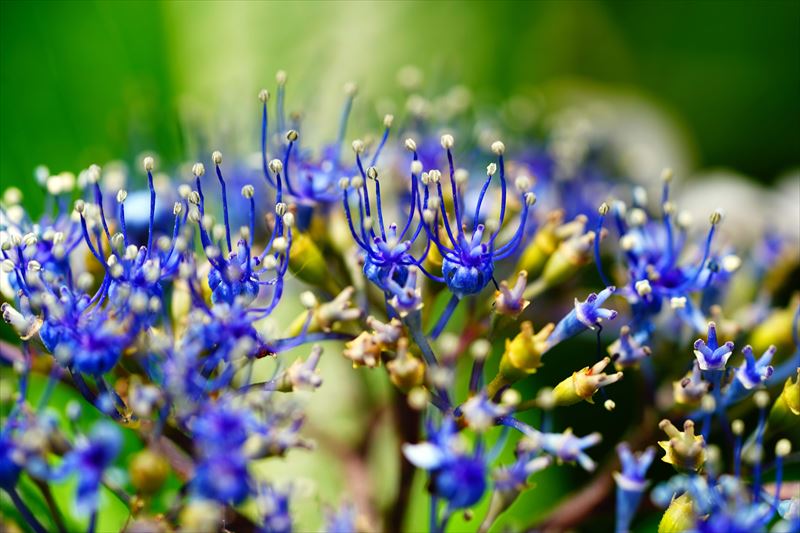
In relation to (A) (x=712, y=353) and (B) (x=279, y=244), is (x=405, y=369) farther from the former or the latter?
(A) (x=712, y=353)

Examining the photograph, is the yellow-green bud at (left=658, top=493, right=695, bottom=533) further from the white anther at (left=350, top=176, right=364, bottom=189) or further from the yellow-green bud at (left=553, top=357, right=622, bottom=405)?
the white anther at (left=350, top=176, right=364, bottom=189)

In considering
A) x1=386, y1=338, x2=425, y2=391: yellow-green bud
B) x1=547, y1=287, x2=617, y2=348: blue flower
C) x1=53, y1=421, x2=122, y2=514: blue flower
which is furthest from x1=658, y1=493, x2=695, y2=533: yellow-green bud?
x1=53, y1=421, x2=122, y2=514: blue flower

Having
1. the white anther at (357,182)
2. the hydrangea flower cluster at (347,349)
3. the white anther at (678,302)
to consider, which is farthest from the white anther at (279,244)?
the white anther at (678,302)

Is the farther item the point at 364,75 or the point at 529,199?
the point at 364,75

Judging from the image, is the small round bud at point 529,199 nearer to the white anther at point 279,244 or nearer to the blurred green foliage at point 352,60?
the white anther at point 279,244

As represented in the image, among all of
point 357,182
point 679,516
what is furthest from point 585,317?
point 357,182
